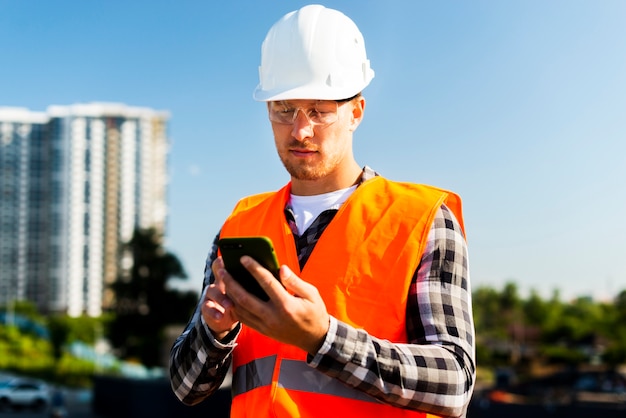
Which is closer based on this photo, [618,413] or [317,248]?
[317,248]

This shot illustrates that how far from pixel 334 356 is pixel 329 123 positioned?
1.63ft

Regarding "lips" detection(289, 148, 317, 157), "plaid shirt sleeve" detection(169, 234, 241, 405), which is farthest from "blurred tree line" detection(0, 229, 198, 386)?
"lips" detection(289, 148, 317, 157)

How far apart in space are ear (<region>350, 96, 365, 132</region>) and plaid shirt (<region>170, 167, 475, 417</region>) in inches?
7.5

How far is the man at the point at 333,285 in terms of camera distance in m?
1.25

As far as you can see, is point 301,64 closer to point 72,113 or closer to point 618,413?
point 618,413

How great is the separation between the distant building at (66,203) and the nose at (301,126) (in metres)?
69.2

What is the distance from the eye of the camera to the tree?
157 feet

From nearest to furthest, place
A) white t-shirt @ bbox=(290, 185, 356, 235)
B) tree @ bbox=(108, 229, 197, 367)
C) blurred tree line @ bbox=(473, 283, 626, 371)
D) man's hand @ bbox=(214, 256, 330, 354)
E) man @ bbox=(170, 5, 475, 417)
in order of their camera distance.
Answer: man's hand @ bbox=(214, 256, 330, 354), man @ bbox=(170, 5, 475, 417), white t-shirt @ bbox=(290, 185, 356, 235), tree @ bbox=(108, 229, 197, 367), blurred tree line @ bbox=(473, 283, 626, 371)

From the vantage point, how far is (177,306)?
48.9 meters

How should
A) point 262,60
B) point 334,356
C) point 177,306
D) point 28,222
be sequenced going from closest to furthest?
point 334,356, point 262,60, point 177,306, point 28,222

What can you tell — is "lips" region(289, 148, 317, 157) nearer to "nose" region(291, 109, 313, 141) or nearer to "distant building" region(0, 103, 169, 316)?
"nose" region(291, 109, 313, 141)

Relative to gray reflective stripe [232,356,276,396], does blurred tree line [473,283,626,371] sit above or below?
below

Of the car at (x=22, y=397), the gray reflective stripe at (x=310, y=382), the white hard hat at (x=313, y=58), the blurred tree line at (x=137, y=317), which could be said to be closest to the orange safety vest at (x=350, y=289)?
the gray reflective stripe at (x=310, y=382)

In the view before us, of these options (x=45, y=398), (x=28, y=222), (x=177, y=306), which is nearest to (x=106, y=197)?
(x=28, y=222)
